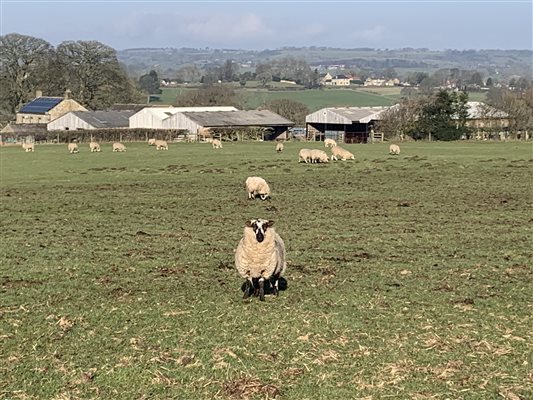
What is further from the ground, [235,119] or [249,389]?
[249,389]

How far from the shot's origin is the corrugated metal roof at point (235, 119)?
9794 centimetres

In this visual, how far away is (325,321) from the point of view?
493 inches

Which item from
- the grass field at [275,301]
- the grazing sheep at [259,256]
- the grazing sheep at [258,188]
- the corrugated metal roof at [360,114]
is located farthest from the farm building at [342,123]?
the grazing sheep at [259,256]

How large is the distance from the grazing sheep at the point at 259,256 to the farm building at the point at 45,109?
331 ft

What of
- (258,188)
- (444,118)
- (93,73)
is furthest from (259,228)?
(93,73)

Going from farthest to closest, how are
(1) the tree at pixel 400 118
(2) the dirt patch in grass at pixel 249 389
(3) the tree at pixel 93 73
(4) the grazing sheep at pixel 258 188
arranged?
(3) the tree at pixel 93 73
(1) the tree at pixel 400 118
(4) the grazing sheep at pixel 258 188
(2) the dirt patch in grass at pixel 249 389

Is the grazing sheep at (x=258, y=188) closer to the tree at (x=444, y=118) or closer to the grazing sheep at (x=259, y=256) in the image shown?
the grazing sheep at (x=259, y=256)

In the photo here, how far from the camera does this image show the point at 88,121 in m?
101

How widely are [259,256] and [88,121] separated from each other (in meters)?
91.1

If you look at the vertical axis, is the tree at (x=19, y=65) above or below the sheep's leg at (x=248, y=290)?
above

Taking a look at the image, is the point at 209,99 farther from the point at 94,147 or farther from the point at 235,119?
the point at 94,147

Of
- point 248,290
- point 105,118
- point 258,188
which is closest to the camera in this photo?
point 248,290

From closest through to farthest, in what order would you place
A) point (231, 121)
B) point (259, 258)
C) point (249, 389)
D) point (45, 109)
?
point (249, 389) < point (259, 258) < point (231, 121) < point (45, 109)

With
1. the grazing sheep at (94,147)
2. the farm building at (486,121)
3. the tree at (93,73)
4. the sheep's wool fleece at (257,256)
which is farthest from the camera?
the tree at (93,73)
